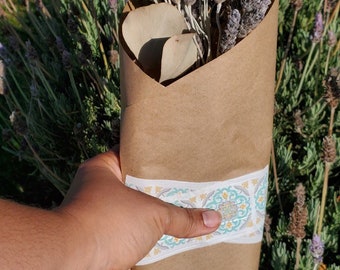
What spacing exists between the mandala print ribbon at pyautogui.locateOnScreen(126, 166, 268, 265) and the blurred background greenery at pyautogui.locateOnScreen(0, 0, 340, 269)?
22cm

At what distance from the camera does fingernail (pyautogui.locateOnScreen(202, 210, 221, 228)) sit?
45.3 inches

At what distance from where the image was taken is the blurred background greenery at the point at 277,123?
5.61 ft

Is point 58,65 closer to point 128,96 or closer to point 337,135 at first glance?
point 337,135

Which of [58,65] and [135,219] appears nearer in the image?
[135,219]

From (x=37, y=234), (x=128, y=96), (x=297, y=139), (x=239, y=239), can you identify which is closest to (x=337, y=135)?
(x=297, y=139)

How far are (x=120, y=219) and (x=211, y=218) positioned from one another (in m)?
0.20

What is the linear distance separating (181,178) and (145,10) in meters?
0.32

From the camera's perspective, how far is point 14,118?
74.9 inches

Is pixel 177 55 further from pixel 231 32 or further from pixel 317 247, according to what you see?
→ pixel 317 247

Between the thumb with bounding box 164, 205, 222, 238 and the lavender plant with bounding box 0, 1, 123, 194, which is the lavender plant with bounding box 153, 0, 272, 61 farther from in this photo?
the lavender plant with bounding box 0, 1, 123, 194

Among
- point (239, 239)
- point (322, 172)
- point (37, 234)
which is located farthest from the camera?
point (322, 172)

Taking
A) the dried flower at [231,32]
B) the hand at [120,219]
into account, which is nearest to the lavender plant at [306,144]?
the hand at [120,219]

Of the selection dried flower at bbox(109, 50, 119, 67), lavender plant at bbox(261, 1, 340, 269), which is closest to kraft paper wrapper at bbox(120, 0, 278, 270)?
lavender plant at bbox(261, 1, 340, 269)

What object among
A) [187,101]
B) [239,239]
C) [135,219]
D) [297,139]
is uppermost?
[187,101]
